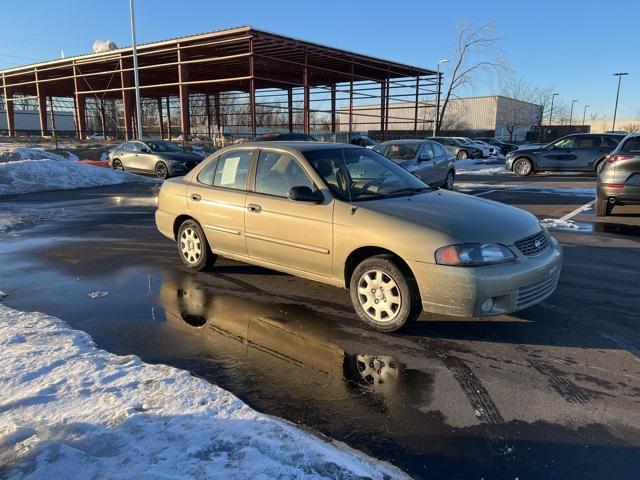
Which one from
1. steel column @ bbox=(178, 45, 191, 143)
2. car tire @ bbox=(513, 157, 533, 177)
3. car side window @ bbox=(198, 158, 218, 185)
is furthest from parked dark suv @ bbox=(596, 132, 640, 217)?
steel column @ bbox=(178, 45, 191, 143)

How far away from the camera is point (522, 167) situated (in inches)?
793

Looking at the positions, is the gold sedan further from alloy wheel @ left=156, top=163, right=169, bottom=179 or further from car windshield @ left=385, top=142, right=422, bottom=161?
alloy wheel @ left=156, top=163, right=169, bottom=179

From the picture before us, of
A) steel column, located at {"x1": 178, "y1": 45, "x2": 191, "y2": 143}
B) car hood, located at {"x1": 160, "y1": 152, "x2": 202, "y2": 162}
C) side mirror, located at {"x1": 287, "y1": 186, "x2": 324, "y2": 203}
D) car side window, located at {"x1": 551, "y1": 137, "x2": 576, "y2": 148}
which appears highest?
steel column, located at {"x1": 178, "y1": 45, "x2": 191, "y2": 143}

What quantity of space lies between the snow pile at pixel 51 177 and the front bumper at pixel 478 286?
14.7 meters

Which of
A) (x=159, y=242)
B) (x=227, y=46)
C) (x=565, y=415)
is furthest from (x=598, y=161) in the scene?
(x=227, y=46)

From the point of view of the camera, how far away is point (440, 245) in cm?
397

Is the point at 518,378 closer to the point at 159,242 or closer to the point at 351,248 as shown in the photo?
the point at 351,248

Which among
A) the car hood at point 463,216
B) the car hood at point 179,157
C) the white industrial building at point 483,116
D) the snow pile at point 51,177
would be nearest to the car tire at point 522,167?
the car hood at point 179,157

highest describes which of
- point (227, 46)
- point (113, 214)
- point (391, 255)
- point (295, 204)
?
point (227, 46)

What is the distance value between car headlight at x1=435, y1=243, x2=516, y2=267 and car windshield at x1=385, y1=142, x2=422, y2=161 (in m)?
8.83

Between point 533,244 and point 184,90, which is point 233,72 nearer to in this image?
point 184,90

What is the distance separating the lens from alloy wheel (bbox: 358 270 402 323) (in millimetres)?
4255

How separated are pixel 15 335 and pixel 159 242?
159 inches

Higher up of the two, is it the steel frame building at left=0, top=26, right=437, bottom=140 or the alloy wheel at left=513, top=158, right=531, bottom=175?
the steel frame building at left=0, top=26, right=437, bottom=140
